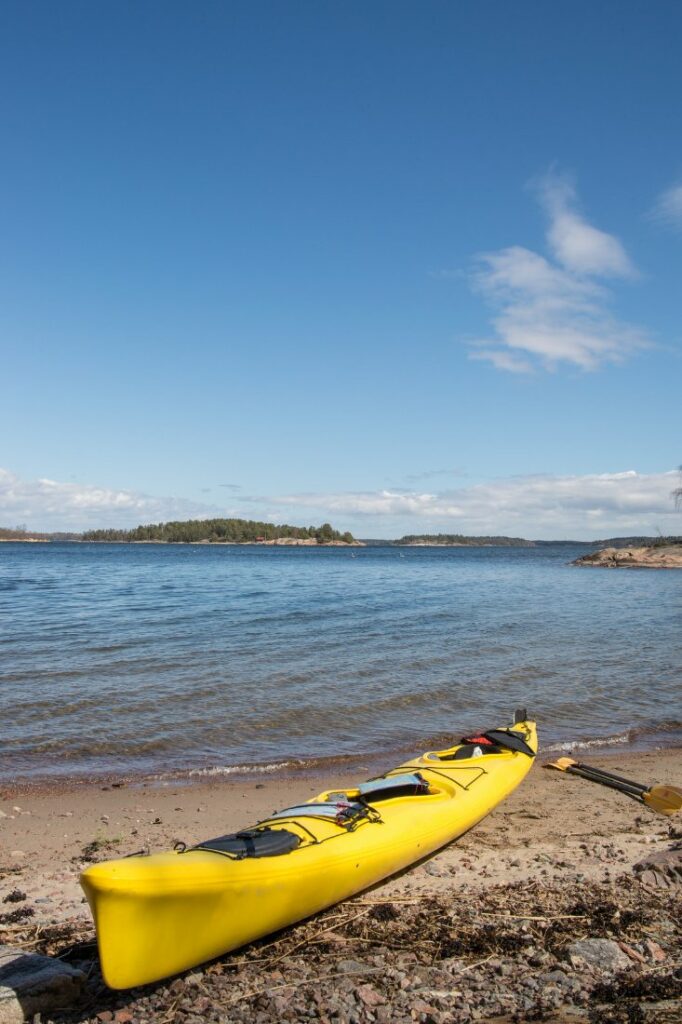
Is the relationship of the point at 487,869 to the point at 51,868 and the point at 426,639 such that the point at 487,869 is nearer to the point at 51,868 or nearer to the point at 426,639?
the point at 51,868

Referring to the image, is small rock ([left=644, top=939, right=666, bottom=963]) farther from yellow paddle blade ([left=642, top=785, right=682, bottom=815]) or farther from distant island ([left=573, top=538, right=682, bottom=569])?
distant island ([left=573, top=538, right=682, bottom=569])

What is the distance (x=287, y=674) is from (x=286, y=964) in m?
9.00

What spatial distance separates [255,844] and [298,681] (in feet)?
26.8

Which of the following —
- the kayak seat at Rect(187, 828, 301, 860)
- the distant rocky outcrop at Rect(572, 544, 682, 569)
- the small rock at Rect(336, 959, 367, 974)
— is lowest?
the small rock at Rect(336, 959, 367, 974)

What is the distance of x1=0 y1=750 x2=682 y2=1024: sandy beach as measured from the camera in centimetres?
358

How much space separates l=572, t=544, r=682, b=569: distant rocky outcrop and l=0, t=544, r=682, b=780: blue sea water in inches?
1697

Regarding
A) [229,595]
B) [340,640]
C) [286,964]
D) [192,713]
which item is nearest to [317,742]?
[192,713]

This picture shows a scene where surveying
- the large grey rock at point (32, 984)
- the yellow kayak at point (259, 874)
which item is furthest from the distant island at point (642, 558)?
the large grey rock at point (32, 984)

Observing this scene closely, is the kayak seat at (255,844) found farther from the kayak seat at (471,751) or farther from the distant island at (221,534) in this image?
the distant island at (221,534)

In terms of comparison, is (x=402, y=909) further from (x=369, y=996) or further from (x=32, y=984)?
(x=32, y=984)

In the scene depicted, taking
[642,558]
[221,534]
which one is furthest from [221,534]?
[642,558]

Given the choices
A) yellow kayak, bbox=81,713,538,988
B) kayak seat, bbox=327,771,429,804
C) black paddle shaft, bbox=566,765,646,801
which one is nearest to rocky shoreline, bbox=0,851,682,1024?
yellow kayak, bbox=81,713,538,988

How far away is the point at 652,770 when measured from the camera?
840 centimetres

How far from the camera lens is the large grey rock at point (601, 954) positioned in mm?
3838
